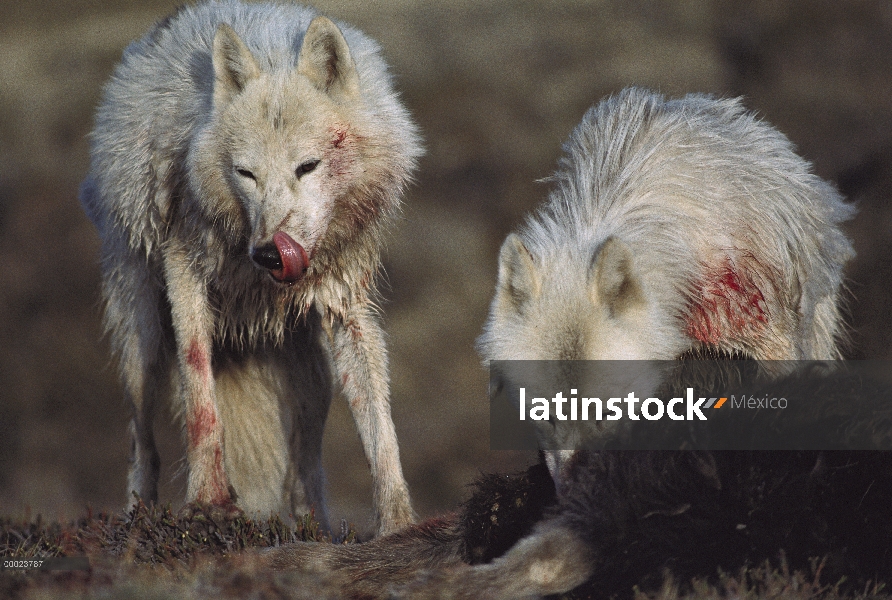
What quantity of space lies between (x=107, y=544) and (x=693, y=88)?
11121 millimetres

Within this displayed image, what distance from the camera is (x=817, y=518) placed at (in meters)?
3.17

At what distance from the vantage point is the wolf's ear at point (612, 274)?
153 inches

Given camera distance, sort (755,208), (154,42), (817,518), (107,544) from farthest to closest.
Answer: (154,42) < (755,208) < (107,544) < (817,518)

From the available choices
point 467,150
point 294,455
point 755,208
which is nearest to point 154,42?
point 294,455

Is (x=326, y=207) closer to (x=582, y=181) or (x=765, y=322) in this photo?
(x=582, y=181)

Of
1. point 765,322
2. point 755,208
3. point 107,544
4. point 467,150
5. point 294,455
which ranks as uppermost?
point 467,150

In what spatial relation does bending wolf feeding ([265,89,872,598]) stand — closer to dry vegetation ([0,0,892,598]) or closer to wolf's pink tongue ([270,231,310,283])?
wolf's pink tongue ([270,231,310,283])

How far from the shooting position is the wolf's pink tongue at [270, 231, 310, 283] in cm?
473

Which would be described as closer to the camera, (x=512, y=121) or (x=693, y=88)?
(x=693, y=88)

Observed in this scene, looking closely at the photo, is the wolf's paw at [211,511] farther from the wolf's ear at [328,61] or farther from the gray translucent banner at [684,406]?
the wolf's ear at [328,61]

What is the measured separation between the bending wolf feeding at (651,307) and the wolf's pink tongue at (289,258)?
993mm

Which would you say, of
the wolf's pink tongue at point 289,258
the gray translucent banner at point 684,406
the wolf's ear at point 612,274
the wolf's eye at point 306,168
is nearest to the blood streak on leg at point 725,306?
the gray translucent banner at point 684,406

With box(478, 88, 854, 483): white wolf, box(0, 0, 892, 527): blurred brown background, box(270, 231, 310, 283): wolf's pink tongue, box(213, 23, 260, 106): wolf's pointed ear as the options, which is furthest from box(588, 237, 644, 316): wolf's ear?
box(0, 0, 892, 527): blurred brown background

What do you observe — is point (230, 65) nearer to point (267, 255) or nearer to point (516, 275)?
point (267, 255)
